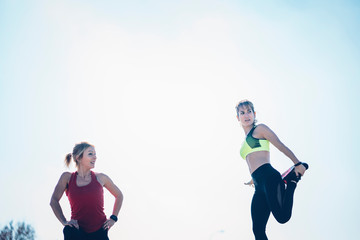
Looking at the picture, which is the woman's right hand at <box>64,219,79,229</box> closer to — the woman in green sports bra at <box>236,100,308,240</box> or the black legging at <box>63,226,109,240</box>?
the black legging at <box>63,226,109,240</box>

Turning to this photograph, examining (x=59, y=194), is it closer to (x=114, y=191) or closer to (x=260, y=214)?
(x=114, y=191)

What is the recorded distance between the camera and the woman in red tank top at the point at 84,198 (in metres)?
5.85

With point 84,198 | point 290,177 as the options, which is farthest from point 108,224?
point 290,177

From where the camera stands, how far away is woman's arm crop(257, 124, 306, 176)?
5.43m

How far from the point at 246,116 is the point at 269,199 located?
1.52 m

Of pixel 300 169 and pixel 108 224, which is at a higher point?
pixel 300 169

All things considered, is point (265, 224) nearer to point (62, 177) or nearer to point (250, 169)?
point (250, 169)

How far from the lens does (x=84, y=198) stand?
599 centimetres

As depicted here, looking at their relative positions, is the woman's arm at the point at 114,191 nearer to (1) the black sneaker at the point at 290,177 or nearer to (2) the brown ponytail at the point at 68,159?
(2) the brown ponytail at the point at 68,159

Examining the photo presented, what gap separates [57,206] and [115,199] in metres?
1.09

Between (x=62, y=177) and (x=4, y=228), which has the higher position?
(x=4, y=228)

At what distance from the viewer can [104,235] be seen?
600cm

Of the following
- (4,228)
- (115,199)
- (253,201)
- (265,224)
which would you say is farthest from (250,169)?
(4,228)

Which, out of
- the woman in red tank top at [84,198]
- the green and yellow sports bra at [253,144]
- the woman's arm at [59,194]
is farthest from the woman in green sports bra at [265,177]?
the woman's arm at [59,194]
